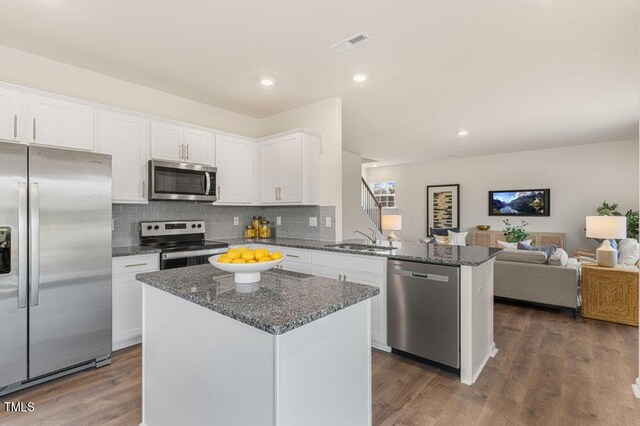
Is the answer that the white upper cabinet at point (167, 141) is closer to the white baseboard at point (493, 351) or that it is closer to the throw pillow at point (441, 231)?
the white baseboard at point (493, 351)

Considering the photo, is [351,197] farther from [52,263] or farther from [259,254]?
[259,254]

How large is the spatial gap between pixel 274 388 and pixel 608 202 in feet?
25.8

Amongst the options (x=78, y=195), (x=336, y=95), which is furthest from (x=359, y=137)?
(x=78, y=195)

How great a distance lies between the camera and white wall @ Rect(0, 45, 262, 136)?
2.74 metres

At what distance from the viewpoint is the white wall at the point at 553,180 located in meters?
6.24

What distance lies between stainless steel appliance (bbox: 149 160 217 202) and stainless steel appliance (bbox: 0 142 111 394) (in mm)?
623

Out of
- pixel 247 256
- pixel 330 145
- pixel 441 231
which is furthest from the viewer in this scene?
pixel 441 231

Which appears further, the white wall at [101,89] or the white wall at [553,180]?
the white wall at [553,180]

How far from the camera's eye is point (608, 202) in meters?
6.33

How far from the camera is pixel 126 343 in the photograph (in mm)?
2951

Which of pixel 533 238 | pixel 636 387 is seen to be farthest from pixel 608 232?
pixel 533 238

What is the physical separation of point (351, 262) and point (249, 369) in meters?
1.88

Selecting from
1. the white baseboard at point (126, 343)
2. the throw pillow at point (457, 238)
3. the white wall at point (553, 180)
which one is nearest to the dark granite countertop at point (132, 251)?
the white baseboard at point (126, 343)

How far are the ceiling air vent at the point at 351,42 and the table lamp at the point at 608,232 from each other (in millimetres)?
3670
